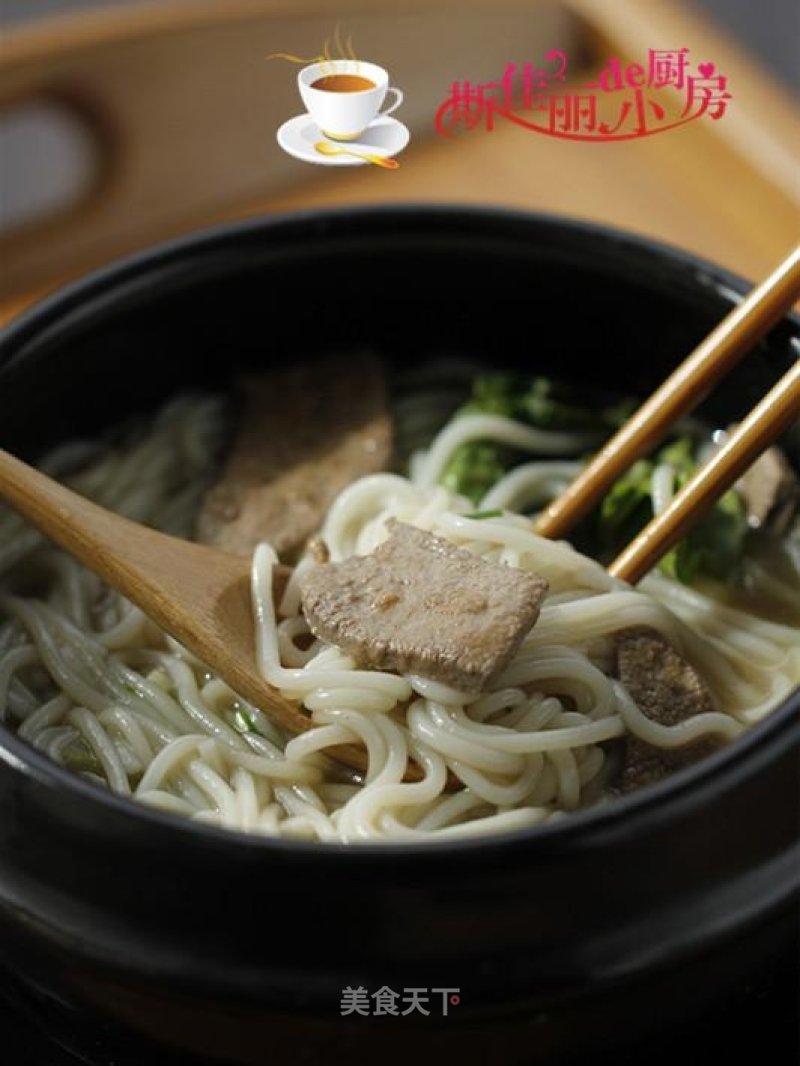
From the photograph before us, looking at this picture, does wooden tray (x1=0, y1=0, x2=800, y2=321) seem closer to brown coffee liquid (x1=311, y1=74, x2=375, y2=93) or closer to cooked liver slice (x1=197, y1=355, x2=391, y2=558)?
cooked liver slice (x1=197, y1=355, x2=391, y2=558)

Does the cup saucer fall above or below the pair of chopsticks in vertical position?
above

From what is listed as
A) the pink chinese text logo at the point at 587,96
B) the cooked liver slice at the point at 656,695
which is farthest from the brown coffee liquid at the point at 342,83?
the pink chinese text logo at the point at 587,96

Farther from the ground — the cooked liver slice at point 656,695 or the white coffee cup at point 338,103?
the white coffee cup at point 338,103

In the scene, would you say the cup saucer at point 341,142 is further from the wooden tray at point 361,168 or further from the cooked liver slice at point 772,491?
the wooden tray at point 361,168

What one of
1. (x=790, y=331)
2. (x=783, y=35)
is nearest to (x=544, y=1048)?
(x=790, y=331)

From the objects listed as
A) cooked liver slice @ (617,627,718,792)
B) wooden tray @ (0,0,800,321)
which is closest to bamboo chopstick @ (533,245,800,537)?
cooked liver slice @ (617,627,718,792)

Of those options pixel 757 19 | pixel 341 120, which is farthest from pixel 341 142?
pixel 757 19

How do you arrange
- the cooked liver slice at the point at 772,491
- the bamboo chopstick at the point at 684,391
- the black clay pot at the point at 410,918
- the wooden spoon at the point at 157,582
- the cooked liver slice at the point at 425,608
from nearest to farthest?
the black clay pot at the point at 410,918
the cooked liver slice at the point at 425,608
the wooden spoon at the point at 157,582
the bamboo chopstick at the point at 684,391
the cooked liver slice at the point at 772,491

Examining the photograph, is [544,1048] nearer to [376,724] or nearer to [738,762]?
[738,762]

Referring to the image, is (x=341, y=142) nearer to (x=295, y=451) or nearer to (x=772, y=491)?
(x=295, y=451)
